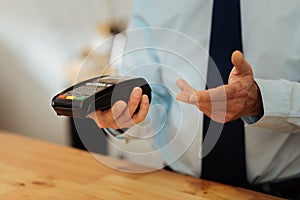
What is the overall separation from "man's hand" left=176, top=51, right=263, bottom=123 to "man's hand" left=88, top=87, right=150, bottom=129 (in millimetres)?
59

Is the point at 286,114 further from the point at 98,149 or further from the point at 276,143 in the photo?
the point at 98,149

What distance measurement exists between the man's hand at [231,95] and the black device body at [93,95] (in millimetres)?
81

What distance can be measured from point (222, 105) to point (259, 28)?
0.74ft

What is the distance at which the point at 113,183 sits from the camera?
0.71 metres

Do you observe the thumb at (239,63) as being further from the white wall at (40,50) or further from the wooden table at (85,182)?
the white wall at (40,50)

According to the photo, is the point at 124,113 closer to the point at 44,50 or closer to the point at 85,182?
the point at 85,182

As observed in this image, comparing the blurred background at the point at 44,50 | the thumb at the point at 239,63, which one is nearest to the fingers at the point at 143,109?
the thumb at the point at 239,63

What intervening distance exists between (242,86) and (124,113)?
0.17m

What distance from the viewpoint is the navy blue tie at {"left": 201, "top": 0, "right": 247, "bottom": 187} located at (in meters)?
0.73

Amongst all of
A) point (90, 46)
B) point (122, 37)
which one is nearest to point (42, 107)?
point (90, 46)

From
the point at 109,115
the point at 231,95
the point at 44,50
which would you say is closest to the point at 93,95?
the point at 109,115

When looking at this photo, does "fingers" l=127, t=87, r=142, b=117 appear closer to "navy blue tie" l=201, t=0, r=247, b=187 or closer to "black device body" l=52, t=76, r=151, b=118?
"black device body" l=52, t=76, r=151, b=118

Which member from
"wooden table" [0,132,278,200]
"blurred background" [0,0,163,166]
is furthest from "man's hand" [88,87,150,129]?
"blurred background" [0,0,163,166]

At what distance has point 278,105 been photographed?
60 centimetres
